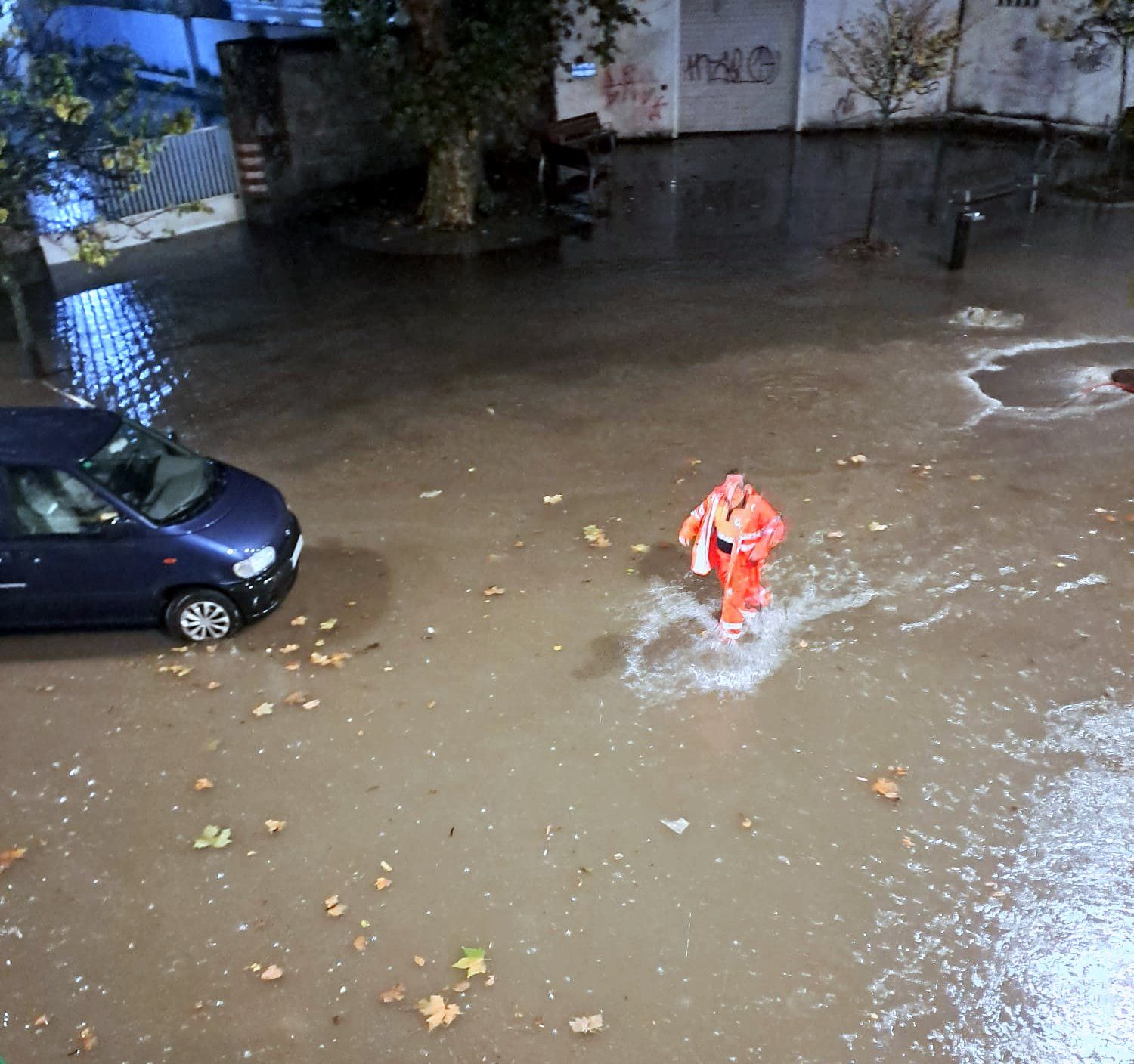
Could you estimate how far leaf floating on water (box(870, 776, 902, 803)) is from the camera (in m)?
5.73

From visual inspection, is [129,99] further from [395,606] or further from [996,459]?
[996,459]

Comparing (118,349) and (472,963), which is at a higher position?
(118,349)

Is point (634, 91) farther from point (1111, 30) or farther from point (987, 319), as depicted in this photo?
point (987, 319)

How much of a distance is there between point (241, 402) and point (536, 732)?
245 inches

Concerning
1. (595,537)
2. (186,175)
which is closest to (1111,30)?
(595,537)

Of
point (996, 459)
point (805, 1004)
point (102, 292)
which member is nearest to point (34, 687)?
point (805, 1004)

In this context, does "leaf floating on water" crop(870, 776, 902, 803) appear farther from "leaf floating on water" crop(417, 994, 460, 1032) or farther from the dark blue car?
the dark blue car

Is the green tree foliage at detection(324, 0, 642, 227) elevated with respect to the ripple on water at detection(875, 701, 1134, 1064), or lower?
elevated

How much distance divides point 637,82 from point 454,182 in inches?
320

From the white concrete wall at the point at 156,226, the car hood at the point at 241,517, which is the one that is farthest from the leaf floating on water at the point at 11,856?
the white concrete wall at the point at 156,226

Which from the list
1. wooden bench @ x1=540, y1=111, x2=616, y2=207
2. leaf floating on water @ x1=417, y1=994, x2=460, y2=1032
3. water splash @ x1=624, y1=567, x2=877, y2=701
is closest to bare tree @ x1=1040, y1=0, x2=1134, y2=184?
wooden bench @ x1=540, y1=111, x2=616, y2=207

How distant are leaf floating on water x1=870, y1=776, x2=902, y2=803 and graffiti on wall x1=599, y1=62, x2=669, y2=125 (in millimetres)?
19821

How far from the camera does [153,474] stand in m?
7.22

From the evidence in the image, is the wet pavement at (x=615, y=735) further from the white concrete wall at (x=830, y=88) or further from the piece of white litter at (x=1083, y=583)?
the white concrete wall at (x=830, y=88)
